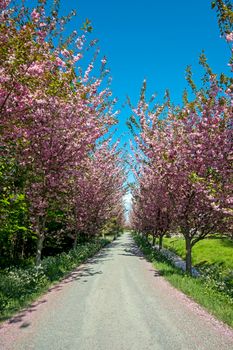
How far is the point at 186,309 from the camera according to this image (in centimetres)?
1046

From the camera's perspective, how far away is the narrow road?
293 inches

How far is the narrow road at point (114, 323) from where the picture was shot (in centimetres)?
745

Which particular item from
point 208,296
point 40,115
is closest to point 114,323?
point 208,296

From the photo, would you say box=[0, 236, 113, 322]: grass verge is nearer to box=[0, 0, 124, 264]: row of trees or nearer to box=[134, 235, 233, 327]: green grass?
box=[0, 0, 124, 264]: row of trees

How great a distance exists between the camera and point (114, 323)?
899cm

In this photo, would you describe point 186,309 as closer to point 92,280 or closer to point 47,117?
point 92,280

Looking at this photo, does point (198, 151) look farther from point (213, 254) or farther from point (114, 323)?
point (213, 254)

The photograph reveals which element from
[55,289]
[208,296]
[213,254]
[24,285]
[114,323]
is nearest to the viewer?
[114,323]

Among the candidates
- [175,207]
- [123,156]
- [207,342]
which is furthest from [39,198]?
[123,156]

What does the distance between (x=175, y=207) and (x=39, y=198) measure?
8068mm

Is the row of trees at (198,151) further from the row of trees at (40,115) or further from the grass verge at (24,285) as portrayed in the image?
the grass verge at (24,285)

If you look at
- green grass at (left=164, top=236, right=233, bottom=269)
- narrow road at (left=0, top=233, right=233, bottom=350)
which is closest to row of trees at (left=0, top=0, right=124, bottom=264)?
narrow road at (left=0, top=233, right=233, bottom=350)

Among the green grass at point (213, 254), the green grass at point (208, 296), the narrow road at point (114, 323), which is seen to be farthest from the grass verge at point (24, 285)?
the green grass at point (213, 254)

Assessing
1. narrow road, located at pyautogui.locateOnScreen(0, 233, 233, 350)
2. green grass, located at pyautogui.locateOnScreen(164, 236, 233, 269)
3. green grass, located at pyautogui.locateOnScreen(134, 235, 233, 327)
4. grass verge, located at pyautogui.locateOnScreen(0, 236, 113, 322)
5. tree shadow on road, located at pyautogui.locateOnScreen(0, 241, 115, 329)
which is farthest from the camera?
green grass, located at pyautogui.locateOnScreen(164, 236, 233, 269)
